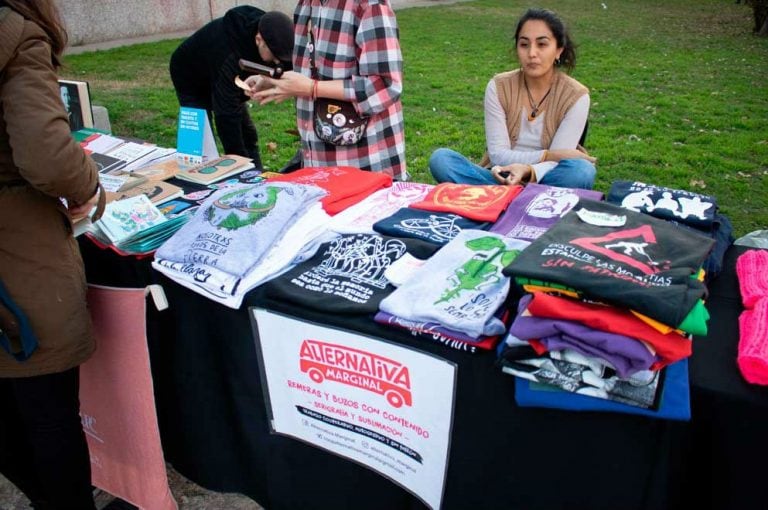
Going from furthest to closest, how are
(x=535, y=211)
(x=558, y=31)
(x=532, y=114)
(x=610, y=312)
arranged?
(x=532, y=114)
(x=558, y=31)
(x=535, y=211)
(x=610, y=312)

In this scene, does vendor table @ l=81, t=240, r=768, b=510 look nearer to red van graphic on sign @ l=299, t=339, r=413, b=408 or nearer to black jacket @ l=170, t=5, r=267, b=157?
red van graphic on sign @ l=299, t=339, r=413, b=408

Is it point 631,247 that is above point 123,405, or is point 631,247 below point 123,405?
above

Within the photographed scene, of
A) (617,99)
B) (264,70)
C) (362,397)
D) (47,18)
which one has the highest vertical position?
(47,18)

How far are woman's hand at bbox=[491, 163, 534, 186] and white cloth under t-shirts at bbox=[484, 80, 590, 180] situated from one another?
15cm

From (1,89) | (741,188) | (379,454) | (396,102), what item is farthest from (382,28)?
(741,188)

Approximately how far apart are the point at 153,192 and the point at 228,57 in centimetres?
122

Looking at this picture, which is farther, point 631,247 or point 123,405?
point 123,405

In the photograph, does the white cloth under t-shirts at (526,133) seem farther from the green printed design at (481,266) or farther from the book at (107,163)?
the book at (107,163)

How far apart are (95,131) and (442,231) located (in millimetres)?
2016

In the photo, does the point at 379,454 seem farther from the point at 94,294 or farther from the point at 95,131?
the point at 95,131

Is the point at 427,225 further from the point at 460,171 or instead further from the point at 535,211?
the point at 460,171

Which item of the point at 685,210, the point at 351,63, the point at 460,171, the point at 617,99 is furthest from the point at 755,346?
the point at 617,99

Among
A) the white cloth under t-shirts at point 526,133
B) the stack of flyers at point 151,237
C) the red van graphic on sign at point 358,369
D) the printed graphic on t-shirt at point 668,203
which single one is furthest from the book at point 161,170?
the printed graphic on t-shirt at point 668,203

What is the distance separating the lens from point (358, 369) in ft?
5.00
